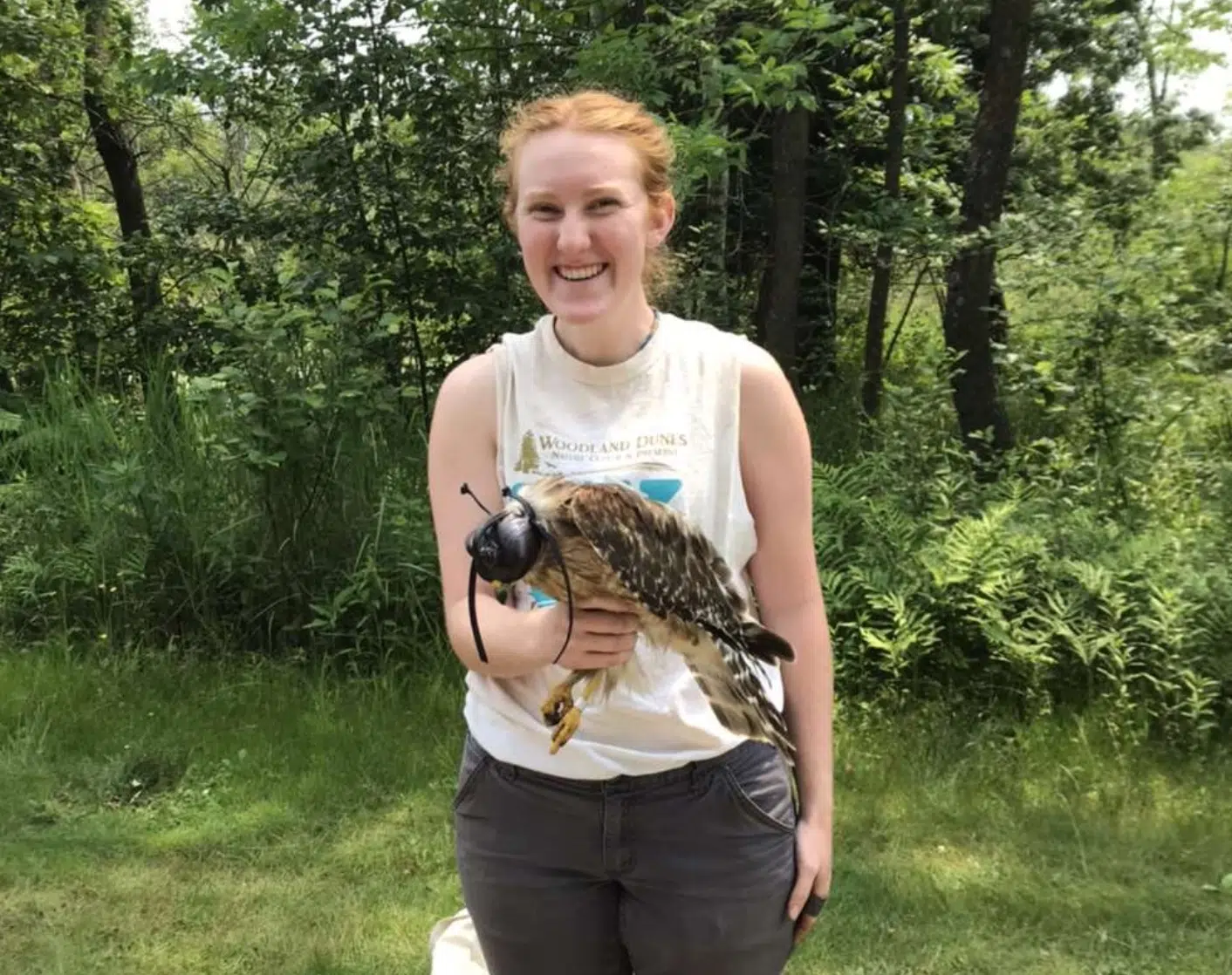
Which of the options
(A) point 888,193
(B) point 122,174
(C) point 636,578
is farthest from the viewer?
(B) point 122,174

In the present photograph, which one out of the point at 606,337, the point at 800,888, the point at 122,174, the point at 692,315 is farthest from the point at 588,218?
the point at 122,174

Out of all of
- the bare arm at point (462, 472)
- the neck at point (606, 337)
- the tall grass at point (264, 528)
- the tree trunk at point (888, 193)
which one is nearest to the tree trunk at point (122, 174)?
the tall grass at point (264, 528)

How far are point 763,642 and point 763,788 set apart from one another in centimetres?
22

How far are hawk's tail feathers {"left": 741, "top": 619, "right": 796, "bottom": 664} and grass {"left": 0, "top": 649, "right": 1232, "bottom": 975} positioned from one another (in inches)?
70.6

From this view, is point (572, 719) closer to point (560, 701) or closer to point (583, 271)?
point (560, 701)

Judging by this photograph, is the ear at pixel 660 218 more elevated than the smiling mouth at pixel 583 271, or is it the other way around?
the ear at pixel 660 218

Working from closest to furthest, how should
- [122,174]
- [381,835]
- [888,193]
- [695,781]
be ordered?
[695,781]
[381,835]
[888,193]
[122,174]

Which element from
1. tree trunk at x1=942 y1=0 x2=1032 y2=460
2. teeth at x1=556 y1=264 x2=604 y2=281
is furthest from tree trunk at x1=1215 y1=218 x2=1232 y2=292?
teeth at x1=556 y1=264 x2=604 y2=281

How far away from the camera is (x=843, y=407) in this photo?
6.60 meters

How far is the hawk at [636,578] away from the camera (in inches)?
40.9

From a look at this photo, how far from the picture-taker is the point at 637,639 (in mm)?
1213

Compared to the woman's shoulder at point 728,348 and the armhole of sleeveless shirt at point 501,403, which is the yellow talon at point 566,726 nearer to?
the armhole of sleeveless shirt at point 501,403

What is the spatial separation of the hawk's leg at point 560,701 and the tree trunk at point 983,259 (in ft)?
15.3

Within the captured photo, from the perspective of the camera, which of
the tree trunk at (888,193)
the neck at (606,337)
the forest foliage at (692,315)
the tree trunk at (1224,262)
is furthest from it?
the tree trunk at (888,193)
